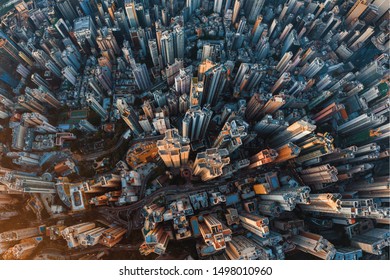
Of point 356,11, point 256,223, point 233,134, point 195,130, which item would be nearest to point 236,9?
point 356,11

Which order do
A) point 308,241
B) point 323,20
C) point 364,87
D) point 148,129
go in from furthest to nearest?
point 323,20 → point 364,87 → point 148,129 → point 308,241

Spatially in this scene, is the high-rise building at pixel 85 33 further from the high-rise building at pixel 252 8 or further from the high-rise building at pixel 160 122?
the high-rise building at pixel 252 8

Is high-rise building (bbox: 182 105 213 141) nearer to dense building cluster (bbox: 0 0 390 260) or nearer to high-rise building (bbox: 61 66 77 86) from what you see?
dense building cluster (bbox: 0 0 390 260)

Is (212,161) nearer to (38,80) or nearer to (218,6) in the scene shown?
(38,80)

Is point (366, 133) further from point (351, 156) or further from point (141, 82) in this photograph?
point (141, 82)

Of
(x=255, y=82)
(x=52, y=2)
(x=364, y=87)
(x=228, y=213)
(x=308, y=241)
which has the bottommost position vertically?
(x=308, y=241)

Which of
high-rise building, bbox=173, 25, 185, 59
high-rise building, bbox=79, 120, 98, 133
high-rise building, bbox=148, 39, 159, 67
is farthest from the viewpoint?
high-rise building, bbox=148, 39, 159, 67

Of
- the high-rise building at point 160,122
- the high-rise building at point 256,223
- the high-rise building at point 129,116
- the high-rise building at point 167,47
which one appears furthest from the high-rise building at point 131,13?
the high-rise building at point 256,223

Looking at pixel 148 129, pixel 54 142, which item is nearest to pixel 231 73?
pixel 148 129

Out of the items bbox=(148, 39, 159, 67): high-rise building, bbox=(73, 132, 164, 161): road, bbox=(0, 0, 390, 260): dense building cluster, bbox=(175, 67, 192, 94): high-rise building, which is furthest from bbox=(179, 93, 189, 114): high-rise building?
bbox=(148, 39, 159, 67): high-rise building
